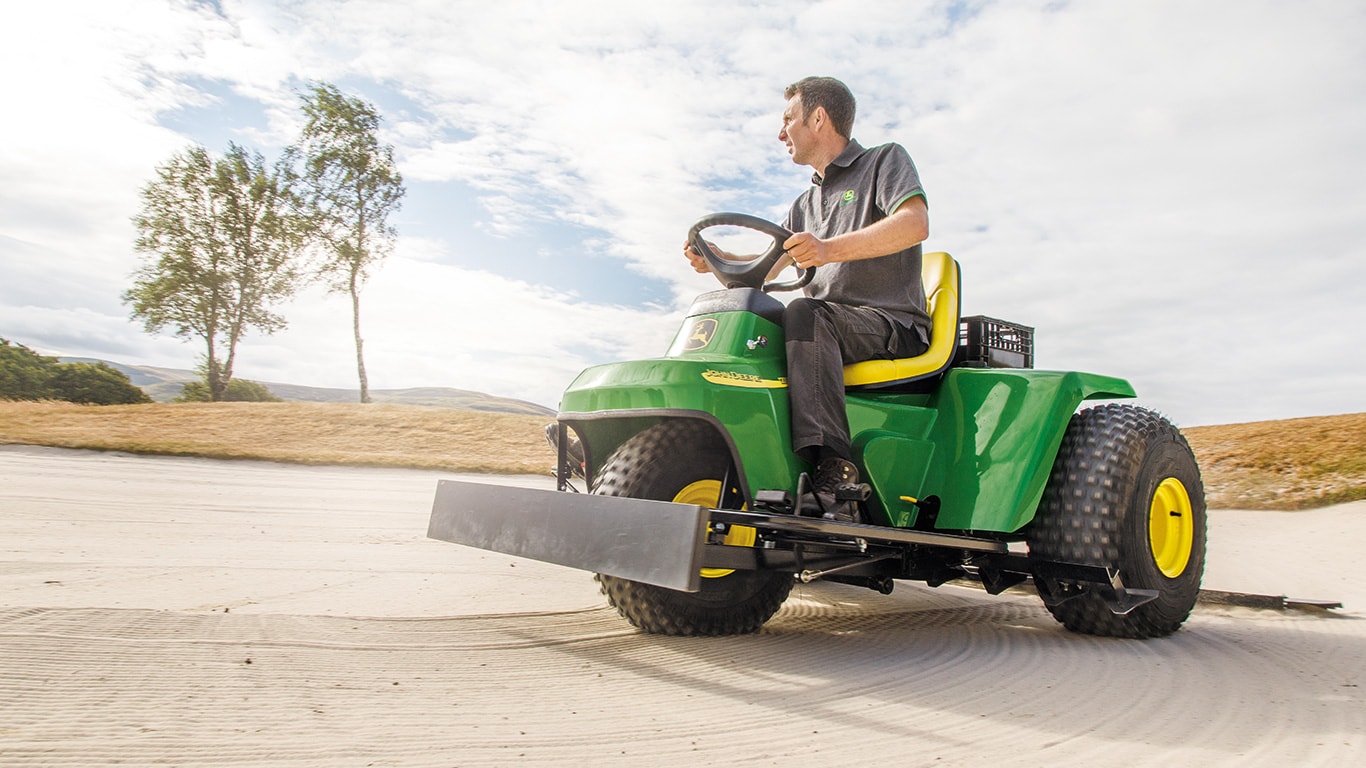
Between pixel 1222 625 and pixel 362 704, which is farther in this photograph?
pixel 1222 625

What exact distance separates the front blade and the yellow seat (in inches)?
44.1

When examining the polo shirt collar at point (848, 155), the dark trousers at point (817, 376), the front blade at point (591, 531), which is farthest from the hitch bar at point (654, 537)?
the polo shirt collar at point (848, 155)

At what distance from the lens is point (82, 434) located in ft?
43.5

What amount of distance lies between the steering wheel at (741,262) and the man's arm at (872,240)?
0.51ft

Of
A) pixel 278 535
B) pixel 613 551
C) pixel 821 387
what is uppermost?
pixel 821 387

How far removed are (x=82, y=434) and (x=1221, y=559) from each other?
49.8 ft

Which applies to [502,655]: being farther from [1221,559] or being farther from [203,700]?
[1221,559]

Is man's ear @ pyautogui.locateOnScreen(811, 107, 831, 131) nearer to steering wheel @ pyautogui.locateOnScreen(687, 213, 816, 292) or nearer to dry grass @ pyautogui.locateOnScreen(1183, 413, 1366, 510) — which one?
steering wheel @ pyautogui.locateOnScreen(687, 213, 816, 292)

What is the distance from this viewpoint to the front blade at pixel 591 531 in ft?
7.28

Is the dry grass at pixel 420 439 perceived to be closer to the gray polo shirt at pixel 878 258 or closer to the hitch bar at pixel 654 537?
the hitch bar at pixel 654 537

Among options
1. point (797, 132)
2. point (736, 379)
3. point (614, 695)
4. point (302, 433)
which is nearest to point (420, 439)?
point (302, 433)

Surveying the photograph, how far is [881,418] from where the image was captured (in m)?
3.13

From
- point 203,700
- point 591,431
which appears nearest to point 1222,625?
point 591,431

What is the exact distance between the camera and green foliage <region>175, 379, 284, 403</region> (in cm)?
2325
